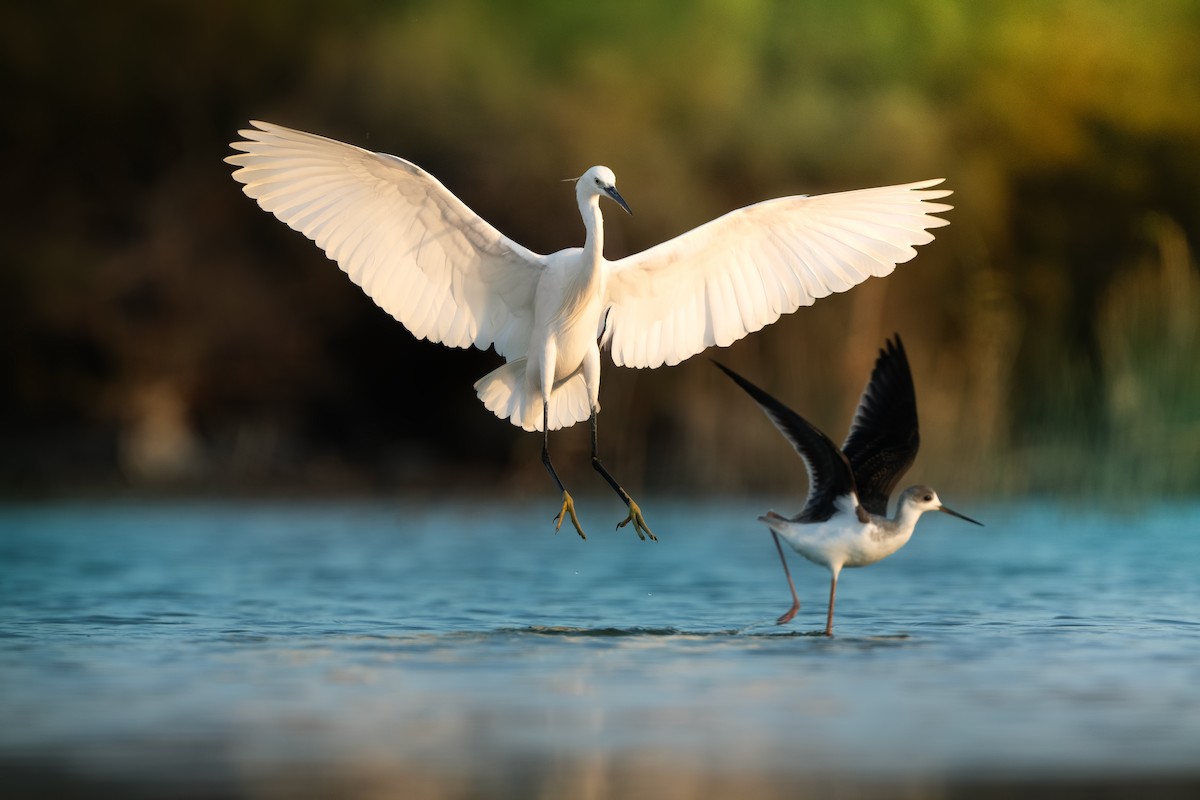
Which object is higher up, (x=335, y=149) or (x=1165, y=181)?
(x=1165, y=181)

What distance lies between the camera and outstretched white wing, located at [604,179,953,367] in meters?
9.95

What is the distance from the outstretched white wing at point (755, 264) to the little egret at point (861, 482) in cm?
58

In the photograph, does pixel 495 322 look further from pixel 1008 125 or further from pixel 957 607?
pixel 1008 125

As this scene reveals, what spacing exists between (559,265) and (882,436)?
6.57 ft

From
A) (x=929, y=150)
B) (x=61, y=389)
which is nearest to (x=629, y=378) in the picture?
(x=929, y=150)

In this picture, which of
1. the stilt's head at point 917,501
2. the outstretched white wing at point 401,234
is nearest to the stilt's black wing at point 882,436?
the stilt's head at point 917,501

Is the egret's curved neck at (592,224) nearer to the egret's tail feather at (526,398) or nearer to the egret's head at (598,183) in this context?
the egret's head at (598,183)

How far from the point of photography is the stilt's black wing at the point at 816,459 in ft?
30.2

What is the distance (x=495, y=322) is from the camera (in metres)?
10.6

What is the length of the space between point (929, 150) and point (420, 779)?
18.0 m

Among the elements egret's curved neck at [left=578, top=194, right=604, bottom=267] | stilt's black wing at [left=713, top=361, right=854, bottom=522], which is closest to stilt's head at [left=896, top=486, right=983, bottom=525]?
stilt's black wing at [left=713, top=361, right=854, bottom=522]

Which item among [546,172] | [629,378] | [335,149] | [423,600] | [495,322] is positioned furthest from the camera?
[546,172]

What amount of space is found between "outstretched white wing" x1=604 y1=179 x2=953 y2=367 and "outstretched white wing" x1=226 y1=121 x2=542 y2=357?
25.0 inches

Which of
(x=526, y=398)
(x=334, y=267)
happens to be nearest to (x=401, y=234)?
(x=526, y=398)
